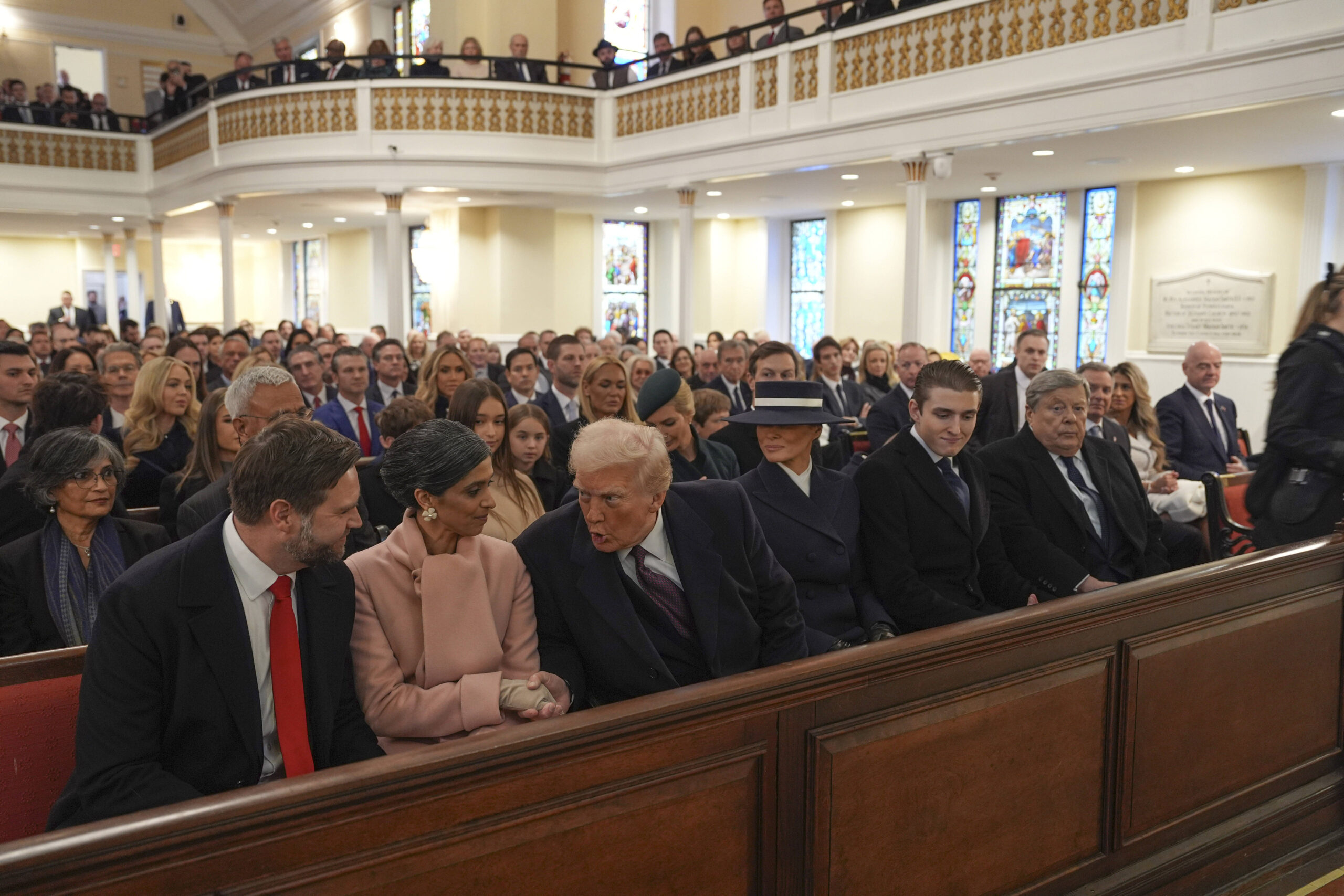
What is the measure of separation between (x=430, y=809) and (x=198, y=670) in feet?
1.92

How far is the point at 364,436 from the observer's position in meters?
6.07

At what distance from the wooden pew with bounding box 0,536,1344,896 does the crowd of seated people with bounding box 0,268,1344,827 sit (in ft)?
1.13

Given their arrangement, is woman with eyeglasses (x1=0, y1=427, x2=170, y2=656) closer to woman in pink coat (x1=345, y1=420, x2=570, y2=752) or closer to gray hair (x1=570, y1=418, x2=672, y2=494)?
woman in pink coat (x1=345, y1=420, x2=570, y2=752)

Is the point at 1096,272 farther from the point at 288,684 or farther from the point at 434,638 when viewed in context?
the point at 288,684

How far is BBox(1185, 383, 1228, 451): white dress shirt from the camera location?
253 inches

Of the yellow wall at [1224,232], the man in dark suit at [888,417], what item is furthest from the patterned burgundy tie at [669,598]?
the yellow wall at [1224,232]

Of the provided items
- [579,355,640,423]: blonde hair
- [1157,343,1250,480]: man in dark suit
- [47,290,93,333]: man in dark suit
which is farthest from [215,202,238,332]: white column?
[1157,343,1250,480]: man in dark suit

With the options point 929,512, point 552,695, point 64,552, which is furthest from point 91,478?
point 929,512

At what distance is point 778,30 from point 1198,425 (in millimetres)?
8875

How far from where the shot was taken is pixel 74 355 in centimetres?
625

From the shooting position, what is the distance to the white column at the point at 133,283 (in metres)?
22.3

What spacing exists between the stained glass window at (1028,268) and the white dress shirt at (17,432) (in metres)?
12.4

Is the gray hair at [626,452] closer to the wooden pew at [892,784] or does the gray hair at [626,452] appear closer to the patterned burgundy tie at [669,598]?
the patterned burgundy tie at [669,598]

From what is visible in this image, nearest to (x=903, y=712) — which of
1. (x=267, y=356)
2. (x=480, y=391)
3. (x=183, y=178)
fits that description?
(x=480, y=391)
